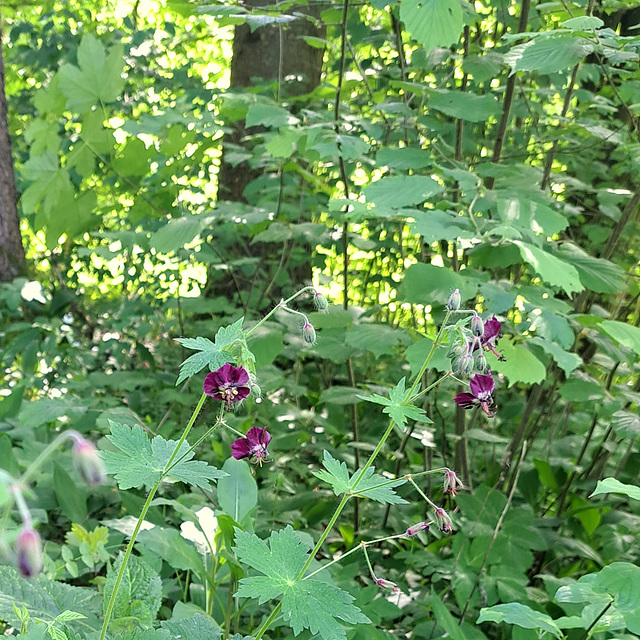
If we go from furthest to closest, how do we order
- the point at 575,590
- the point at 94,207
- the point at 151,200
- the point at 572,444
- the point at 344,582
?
the point at 572,444
the point at 151,200
the point at 94,207
the point at 344,582
the point at 575,590

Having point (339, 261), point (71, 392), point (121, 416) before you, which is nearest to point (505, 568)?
point (121, 416)

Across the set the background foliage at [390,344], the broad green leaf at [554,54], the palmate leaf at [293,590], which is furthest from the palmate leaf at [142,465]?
the broad green leaf at [554,54]

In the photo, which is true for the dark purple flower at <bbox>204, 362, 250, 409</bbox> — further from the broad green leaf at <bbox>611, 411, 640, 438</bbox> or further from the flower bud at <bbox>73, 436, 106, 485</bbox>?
the broad green leaf at <bbox>611, 411, 640, 438</bbox>

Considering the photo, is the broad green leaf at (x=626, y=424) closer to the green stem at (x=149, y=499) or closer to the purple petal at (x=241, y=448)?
the purple petal at (x=241, y=448)

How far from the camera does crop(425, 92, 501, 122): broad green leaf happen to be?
6.18 ft

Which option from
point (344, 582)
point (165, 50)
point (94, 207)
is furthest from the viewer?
point (165, 50)

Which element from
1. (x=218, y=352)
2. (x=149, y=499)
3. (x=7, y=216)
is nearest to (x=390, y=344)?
(x=218, y=352)

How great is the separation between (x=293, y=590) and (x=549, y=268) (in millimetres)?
880

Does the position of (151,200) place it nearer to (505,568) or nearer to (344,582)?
(344,582)

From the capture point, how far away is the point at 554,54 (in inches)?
61.3

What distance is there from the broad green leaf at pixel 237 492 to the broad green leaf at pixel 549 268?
2.94 ft

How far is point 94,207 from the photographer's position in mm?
2346

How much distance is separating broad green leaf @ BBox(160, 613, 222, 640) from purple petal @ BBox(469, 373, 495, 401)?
611mm

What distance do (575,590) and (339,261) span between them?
3242 mm
